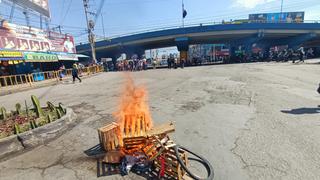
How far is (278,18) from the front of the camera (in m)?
49.7

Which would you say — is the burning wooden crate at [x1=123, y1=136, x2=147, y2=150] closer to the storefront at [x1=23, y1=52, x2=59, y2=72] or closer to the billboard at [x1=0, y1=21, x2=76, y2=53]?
the billboard at [x1=0, y1=21, x2=76, y2=53]

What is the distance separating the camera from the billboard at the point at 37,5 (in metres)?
22.1

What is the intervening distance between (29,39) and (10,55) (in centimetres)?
406

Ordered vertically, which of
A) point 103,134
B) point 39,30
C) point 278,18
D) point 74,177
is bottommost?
point 74,177

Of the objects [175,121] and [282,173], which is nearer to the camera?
[282,173]

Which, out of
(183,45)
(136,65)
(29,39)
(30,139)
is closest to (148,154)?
(30,139)

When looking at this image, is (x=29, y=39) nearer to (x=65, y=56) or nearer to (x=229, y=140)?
(x=65, y=56)

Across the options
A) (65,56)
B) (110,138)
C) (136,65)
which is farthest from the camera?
(136,65)

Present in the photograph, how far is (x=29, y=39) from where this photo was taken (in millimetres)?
21297

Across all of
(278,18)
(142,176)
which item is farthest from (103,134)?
(278,18)

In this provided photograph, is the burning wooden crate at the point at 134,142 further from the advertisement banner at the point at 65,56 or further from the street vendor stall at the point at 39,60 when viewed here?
the advertisement banner at the point at 65,56

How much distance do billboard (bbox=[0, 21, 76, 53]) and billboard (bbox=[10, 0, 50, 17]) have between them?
9.41ft

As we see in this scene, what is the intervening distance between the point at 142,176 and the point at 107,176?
61cm

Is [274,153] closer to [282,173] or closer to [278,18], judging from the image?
[282,173]
